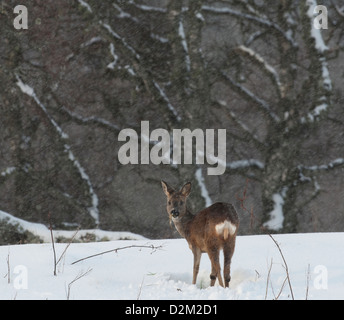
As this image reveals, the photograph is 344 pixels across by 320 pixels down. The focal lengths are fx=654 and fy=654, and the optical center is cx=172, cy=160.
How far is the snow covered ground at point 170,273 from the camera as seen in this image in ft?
13.9

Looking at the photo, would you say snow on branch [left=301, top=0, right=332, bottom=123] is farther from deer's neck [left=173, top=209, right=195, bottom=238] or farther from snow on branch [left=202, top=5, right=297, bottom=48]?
deer's neck [left=173, top=209, right=195, bottom=238]

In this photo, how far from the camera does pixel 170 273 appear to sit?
4.83 meters

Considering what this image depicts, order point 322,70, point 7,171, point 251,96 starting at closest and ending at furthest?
point 322,70 → point 7,171 → point 251,96

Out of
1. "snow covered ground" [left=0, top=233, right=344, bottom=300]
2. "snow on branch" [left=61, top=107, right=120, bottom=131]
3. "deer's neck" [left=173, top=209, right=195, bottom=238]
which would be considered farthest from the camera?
"snow on branch" [left=61, top=107, right=120, bottom=131]

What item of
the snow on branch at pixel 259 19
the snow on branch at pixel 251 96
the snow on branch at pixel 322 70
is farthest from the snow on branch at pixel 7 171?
the snow on branch at pixel 322 70

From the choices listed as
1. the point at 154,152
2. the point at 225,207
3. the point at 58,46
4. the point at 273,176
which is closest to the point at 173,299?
the point at 225,207

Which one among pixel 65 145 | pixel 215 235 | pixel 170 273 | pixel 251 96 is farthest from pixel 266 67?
pixel 215 235

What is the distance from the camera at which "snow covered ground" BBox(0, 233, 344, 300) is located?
425cm

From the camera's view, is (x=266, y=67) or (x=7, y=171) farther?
(x=7, y=171)

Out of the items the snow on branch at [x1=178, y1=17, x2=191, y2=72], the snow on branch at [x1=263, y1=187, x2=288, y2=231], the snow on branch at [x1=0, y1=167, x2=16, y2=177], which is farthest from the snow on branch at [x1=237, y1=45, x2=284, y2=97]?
the snow on branch at [x1=0, y1=167, x2=16, y2=177]

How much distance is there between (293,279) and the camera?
4.66 metres

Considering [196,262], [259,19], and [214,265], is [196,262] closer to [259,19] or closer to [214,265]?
[214,265]

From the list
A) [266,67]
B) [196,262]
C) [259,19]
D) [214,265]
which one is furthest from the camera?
[266,67]

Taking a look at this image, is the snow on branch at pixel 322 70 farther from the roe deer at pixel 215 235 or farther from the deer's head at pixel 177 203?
the roe deer at pixel 215 235
